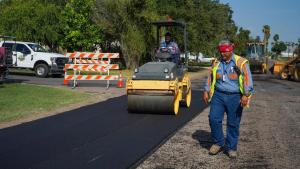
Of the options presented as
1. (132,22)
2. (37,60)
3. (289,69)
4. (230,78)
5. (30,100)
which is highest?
(132,22)

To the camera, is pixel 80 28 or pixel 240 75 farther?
pixel 80 28

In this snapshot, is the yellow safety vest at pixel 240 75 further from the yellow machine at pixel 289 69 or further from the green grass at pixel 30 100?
the yellow machine at pixel 289 69

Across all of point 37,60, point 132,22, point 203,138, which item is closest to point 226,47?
point 203,138

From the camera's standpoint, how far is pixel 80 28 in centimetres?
4150

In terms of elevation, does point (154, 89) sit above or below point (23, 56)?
below

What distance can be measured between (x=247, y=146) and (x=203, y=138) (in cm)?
99

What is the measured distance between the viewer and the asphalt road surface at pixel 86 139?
21.5 feet

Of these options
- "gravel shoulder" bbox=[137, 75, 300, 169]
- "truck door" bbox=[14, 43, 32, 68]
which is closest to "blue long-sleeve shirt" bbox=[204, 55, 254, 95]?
"gravel shoulder" bbox=[137, 75, 300, 169]

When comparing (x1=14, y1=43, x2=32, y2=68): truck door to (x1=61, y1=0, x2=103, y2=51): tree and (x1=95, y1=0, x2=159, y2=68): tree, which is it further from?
(x1=61, y1=0, x2=103, y2=51): tree

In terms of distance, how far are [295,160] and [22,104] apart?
856 centimetres

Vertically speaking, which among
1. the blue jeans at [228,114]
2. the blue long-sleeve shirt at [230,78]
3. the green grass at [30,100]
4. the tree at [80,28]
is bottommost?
the green grass at [30,100]

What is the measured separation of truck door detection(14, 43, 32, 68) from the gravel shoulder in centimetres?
1498

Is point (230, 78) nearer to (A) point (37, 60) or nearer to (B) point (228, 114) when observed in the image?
(B) point (228, 114)

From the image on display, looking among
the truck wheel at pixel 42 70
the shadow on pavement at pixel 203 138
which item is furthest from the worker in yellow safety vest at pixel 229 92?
the truck wheel at pixel 42 70
